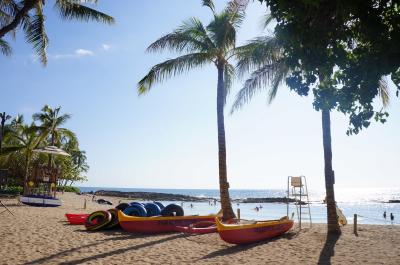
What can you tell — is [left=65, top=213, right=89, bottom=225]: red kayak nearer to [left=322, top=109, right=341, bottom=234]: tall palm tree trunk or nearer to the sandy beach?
the sandy beach

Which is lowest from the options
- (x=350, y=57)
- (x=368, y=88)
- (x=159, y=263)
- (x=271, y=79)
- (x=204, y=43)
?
(x=159, y=263)

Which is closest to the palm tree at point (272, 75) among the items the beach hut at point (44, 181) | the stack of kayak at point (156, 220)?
the stack of kayak at point (156, 220)

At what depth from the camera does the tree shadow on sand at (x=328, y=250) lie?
9.02m

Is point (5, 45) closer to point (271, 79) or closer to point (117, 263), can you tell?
point (271, 79)

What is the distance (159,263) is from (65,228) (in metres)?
7.10

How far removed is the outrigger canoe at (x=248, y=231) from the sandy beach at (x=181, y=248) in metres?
0.26

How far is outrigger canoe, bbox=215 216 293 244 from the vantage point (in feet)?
36.7

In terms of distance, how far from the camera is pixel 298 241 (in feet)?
38.7

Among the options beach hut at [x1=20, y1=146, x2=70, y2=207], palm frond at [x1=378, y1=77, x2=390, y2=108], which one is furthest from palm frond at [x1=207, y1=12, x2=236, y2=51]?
beach hut at [x1=20, y1=146, x2=70, y2=207]

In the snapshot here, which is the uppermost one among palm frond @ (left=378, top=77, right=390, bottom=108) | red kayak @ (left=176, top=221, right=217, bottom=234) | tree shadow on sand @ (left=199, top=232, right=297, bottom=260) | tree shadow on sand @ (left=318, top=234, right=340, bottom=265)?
palm frond @ (left=378, top=77, right=390, bottom=108)

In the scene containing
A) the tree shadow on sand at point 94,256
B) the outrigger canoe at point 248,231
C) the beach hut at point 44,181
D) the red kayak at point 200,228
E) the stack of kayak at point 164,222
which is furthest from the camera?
the beach hut at point 44,181

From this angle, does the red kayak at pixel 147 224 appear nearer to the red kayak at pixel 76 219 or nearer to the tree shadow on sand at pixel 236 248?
the red kayak at pixel 76 219

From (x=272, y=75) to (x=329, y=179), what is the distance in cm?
544

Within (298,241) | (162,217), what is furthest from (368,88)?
(162,217)
